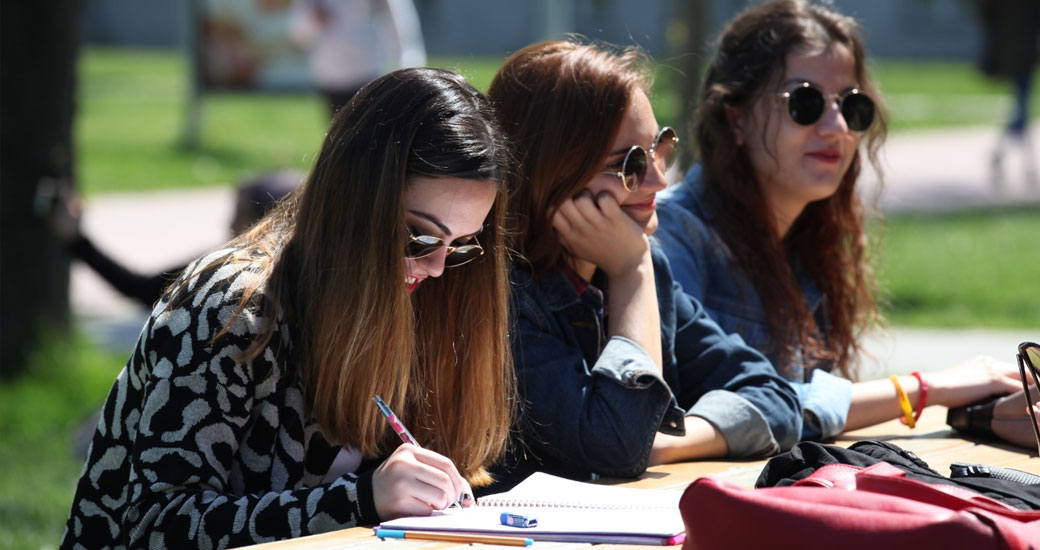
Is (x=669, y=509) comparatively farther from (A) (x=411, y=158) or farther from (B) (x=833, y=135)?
(B) (x=833, y=135)

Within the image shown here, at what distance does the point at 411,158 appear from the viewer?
2070 millimetres

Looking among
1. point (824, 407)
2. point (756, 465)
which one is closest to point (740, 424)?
point (756, 465)

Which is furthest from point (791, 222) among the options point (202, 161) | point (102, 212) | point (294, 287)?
point (202, 161)

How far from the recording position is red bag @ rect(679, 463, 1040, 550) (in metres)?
1.52

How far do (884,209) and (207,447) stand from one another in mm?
8449

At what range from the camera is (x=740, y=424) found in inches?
100

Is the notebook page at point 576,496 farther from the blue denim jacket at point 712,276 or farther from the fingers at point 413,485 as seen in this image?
the blue denim jacket at point 712,276

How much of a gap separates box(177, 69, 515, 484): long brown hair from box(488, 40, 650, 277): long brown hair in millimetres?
226

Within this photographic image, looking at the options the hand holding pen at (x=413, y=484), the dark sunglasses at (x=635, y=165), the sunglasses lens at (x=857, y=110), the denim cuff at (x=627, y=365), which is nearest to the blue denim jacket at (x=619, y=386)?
the denim cuff at (x=627, y=365)

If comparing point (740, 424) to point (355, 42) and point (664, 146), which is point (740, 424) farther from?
point (355, 42)

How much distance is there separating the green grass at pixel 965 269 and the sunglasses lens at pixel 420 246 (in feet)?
14.9

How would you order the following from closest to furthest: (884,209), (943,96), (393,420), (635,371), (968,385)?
(393,420), (635,371), (968,385), (884,209), (943,96)

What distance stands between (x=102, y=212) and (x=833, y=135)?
9.07 metres

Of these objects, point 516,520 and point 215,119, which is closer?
point 516,520
